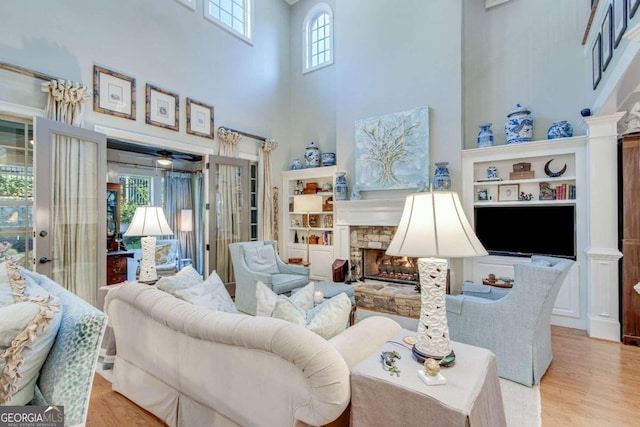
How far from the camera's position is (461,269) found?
4547 millimetres

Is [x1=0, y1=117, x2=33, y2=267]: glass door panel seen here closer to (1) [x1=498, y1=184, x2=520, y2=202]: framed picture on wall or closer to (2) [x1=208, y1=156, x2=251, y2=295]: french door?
(2) [x1=208, y1=156, x2=251, y2=295]: french door

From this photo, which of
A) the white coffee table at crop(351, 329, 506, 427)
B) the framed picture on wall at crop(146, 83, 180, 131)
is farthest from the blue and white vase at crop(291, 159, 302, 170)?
the white coffee table at crop(351, 329, 506, 427)

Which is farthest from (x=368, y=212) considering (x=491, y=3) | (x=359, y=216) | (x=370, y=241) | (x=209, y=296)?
(x=491, y=3)

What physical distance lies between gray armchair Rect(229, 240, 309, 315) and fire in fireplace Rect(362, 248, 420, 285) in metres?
1.40

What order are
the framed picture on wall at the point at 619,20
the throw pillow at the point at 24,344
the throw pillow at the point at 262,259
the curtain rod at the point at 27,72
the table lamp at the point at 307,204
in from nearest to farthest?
the throw pillow at the point at 24,344
the framed picture on wall at the point at 619,20
the curtain rod at the point at 27,72
the throw pillow at the point at 262,259
the table lamp at the point at 307,204

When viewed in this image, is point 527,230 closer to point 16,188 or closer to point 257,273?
point 257,273

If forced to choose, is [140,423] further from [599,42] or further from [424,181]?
[599,42]

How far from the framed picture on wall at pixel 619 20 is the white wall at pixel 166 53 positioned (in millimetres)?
4909

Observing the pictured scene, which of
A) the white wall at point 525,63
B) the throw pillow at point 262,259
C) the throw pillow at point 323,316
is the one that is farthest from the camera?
the throw pillow at point 262,259

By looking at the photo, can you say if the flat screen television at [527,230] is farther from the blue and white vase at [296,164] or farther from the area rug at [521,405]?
the blue and white vase at [296,164]

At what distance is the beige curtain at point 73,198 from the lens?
11.0 ft

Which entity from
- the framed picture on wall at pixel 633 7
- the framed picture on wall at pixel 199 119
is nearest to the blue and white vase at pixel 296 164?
the framed picture on wall at pixel 199 119

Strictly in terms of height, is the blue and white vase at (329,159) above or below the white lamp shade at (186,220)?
above

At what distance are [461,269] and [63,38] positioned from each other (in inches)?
227
